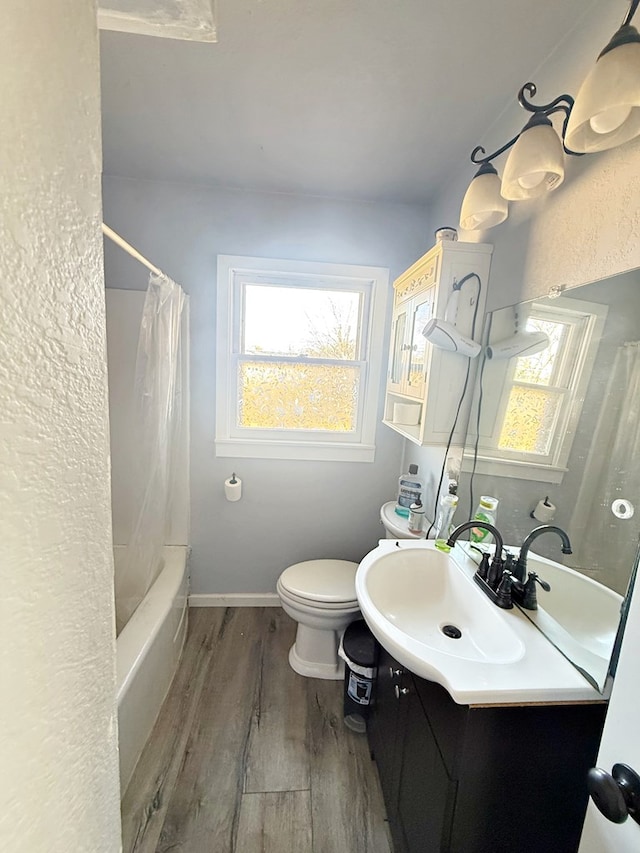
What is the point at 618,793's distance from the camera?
20.1 inches

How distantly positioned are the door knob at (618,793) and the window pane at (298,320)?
6.07 ft

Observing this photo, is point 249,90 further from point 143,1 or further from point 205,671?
point 205,671

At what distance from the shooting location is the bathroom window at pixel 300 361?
2.00 metres

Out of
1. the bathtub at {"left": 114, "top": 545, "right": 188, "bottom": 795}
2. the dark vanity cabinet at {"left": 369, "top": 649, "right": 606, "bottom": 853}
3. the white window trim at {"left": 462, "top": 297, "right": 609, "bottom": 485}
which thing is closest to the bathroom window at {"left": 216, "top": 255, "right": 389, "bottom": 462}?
the bathtub at {"left": 114, "top": 545, "right": 188, "bottom": 795}

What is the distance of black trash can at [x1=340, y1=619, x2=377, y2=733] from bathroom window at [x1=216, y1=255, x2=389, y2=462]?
0.94 m

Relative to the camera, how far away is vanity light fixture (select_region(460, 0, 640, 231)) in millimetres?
A: 694

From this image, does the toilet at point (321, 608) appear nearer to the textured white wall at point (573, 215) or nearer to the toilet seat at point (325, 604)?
the toilet seat at point (325, 604)

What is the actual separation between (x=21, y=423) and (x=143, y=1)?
0.62 m

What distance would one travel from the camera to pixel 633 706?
0.55 m

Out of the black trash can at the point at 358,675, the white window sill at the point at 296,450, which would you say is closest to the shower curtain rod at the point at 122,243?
the white window sill at the point at 296,450

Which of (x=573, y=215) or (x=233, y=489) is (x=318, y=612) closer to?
(x=233, y=489)

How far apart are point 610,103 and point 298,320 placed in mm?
1516

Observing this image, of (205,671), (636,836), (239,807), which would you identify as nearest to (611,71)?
(636,836)

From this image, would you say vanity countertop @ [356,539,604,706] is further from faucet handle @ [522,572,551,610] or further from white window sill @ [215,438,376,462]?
white window sill @ [215,438,376,462]
